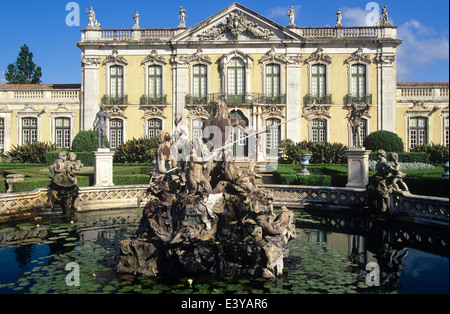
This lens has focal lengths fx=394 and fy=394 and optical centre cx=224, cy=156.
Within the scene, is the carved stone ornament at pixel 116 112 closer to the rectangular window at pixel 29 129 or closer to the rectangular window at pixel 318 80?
the rectangular window at pixel 29 129

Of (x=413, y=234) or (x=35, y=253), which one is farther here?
(x=413, y=234)

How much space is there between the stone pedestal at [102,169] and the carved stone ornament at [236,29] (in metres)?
16.0

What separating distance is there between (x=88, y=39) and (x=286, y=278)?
84.1 ft

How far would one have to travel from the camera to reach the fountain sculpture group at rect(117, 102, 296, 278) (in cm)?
637

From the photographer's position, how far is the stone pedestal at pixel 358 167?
42.7 ft

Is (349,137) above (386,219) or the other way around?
above

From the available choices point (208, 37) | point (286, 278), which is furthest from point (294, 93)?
point (286, 278)

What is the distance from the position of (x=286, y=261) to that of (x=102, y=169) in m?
8.60

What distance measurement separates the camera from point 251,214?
6.91 meters

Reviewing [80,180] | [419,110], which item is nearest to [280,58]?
[419,110]

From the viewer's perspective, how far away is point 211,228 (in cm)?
703

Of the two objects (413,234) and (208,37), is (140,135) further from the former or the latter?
(413,234)
